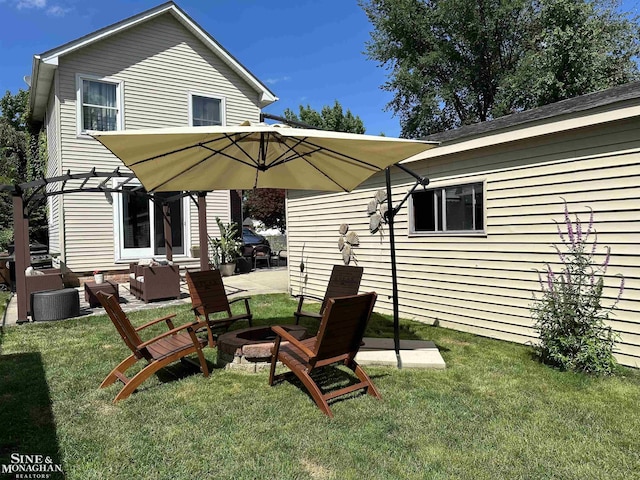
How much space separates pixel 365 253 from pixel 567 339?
14.2 feet

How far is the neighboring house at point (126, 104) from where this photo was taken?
11.6 metres

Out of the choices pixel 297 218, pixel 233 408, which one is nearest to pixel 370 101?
pixel 297 218

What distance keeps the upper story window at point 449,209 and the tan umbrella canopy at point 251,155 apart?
6.09 ft

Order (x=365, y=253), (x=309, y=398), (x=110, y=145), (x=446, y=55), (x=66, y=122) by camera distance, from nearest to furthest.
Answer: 1. (x=110, y=145)
2. (x=309, y=398)
3. (x=365, y=253)
4. (x=66, y=122)
5. (x=446, y=55)

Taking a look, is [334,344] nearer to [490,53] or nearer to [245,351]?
[245,351]

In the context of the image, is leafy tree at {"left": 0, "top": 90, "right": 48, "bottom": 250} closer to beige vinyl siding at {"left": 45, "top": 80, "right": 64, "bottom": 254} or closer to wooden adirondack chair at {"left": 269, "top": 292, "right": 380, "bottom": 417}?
beige vinyl siding at {"left": 45, "top": 80, "right": 64, "bottom": 254}

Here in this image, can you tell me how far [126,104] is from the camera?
12422 mm

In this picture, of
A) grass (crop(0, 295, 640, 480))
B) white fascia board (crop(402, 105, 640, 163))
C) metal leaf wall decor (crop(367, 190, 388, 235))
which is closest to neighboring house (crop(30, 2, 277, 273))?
metal leaf wall decor (crop(367, 190, 388, 235))

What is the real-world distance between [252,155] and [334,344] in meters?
2.55

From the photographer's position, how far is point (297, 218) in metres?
10.3

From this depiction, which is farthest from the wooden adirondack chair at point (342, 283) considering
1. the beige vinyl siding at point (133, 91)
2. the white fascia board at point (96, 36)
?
the white fascia board at point (96, 36)

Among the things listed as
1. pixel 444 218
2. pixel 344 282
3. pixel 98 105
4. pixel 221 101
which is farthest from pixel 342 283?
pixel 221 101

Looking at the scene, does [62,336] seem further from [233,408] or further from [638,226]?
[638,226]

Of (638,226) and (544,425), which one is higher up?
(638,226)
